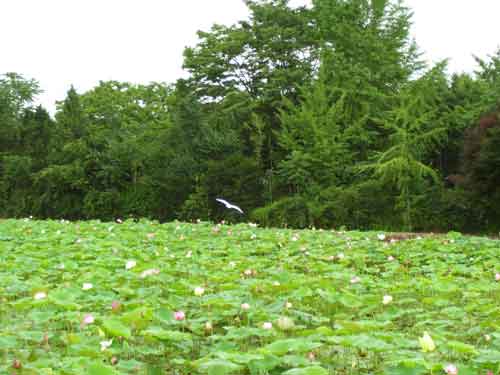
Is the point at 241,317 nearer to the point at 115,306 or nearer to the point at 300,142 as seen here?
the point at 115,306

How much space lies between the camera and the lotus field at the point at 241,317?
226cm

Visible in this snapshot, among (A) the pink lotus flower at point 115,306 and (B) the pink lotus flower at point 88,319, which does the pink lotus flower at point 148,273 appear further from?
(B) the pink lotus flower at point 88,319

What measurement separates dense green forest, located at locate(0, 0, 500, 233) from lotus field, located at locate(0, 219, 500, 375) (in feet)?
35.3

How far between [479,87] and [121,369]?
20943mm

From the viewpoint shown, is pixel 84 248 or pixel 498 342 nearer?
pixel 498 342

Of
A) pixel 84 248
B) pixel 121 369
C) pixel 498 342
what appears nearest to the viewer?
pixel 121 369

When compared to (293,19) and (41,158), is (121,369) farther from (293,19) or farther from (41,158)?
(41,158)

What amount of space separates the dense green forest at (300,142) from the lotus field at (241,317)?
10768mm

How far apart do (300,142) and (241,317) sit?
16424 millimetres

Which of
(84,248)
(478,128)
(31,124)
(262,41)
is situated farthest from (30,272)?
(31,124)

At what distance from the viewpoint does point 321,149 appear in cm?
1808

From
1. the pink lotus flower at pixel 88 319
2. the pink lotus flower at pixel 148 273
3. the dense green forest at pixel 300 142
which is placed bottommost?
the pink lotus flower at pixel 88 319

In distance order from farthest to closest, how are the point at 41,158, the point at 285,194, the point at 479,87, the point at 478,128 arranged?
the point at 41,158 < the point at 479,87 < the point at 285,194 < the point at 478,128

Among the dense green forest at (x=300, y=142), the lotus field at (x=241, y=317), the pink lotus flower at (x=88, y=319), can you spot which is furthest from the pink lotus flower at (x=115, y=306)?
the dense green forest at (x=300, y=142)
